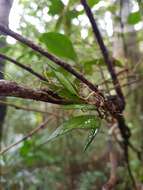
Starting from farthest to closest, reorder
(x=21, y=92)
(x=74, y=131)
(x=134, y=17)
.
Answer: (x=74, y=131) → (x=134, y=17) → (x=21, y=92)

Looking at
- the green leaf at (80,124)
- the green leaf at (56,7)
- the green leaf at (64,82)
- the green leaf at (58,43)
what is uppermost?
the green leaf at (56,7)

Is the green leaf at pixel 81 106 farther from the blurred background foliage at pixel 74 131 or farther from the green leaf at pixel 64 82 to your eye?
the blurred background foliage at pixel 74 131

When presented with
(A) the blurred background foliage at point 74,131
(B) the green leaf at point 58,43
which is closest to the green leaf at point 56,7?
(B) the green leaf at point 58,43

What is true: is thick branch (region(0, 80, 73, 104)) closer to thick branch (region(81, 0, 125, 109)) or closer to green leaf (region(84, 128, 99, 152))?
green leaf (region(84, 128, 99, 152))

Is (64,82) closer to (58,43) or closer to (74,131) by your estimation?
(58,43)

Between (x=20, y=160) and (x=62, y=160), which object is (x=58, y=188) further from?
(x=20, y=160)

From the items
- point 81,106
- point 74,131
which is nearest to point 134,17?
point 81,106
